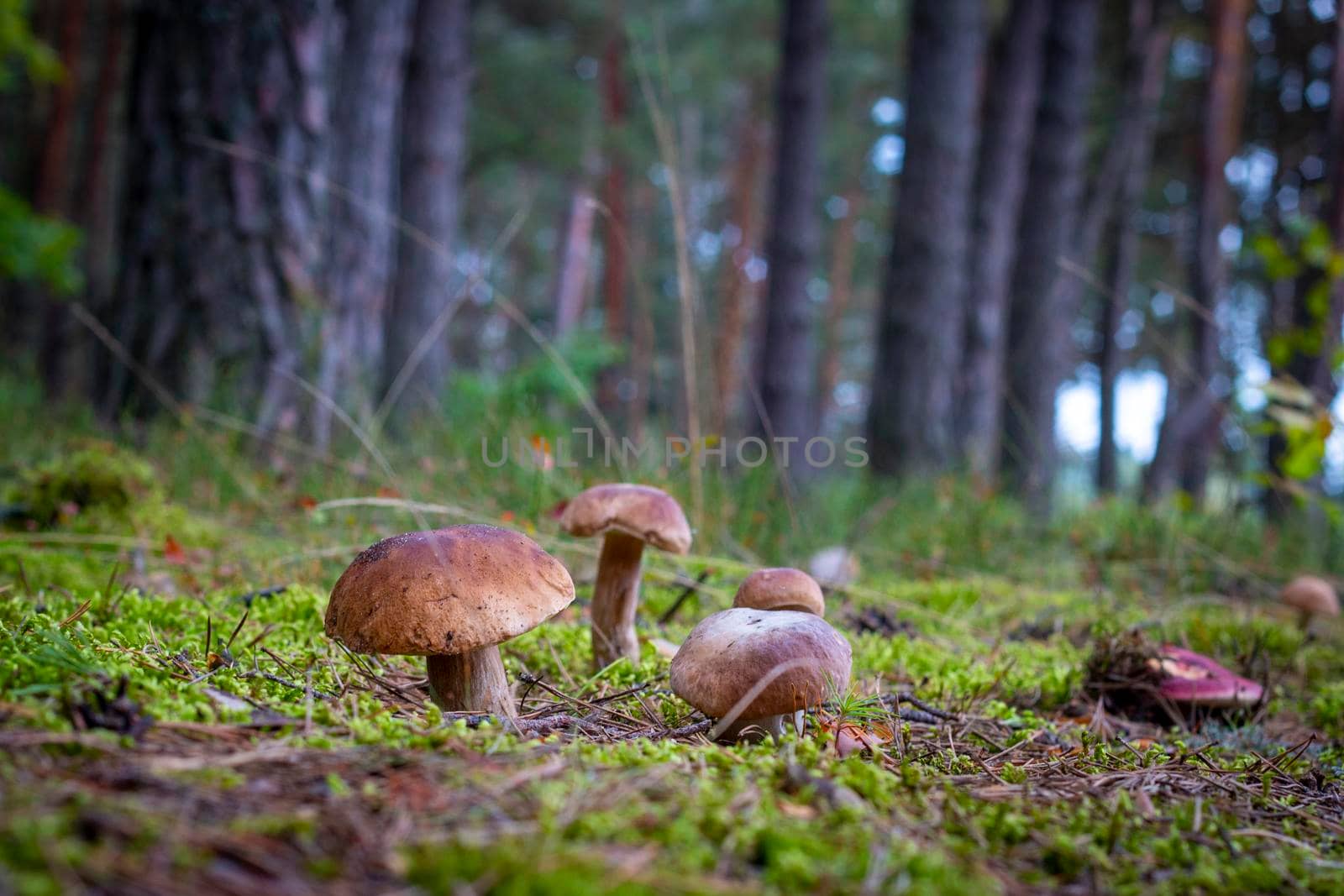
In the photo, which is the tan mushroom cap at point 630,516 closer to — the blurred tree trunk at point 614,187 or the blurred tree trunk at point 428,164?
the blurred tree trunk at point 428,164

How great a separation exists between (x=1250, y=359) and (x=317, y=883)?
27.8 m

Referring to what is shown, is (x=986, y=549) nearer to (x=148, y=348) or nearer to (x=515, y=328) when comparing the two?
(x=148, y=348)

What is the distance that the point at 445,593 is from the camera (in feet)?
5.06

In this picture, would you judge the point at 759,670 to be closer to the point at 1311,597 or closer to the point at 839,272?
the point at 1311,597

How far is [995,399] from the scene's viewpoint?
9.62 metres

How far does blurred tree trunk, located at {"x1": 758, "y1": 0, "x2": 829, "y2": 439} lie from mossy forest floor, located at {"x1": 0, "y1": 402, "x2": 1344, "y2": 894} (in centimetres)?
632

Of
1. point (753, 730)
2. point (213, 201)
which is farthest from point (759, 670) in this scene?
point (213, 201)

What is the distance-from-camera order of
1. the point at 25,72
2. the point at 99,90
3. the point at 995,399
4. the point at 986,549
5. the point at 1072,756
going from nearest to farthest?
the point at 1072,756 → the point at 986,549 → the point at 995,399 → the point at 99,90 → the point at 25,72

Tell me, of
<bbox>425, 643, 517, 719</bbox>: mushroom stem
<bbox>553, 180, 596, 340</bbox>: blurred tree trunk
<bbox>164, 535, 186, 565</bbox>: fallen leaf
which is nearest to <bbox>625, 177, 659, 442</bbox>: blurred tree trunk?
<bbox>553, 180, 596, 340</bbox>: blurred tree trunk

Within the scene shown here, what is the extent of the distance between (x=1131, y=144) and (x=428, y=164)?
33.4 feet

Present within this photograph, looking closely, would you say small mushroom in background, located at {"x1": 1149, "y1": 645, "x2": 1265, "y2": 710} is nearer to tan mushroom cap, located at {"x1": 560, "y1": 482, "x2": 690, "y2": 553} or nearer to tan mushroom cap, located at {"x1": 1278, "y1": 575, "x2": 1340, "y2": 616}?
tan mushroom cap, located at {"x1": 1278, "y1": 575, "x2": 1340, "y2": 616}

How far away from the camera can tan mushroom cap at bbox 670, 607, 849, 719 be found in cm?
157

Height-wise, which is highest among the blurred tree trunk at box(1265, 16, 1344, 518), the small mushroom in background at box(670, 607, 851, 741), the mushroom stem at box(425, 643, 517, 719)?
the blurred tree trunk at box(1265, 16, 1344, 518)

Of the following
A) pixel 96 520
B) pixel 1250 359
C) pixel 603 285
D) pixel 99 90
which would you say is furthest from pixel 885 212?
pixel 96 520
